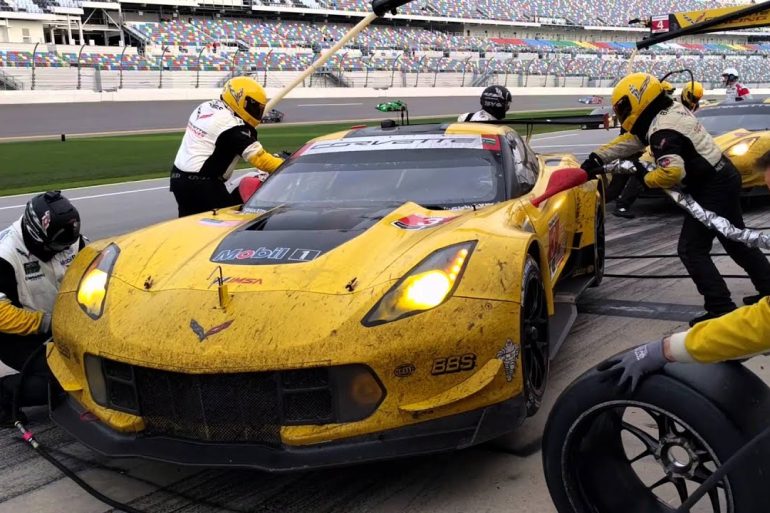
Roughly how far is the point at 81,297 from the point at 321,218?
3.75ft

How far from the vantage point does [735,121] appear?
1000cm

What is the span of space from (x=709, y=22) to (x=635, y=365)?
681 centimetres

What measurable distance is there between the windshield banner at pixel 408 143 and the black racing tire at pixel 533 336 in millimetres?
1362

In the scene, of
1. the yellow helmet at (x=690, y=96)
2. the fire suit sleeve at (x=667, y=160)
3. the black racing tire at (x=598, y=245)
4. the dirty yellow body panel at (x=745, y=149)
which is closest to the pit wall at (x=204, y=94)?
the yellow helmet at (x=690, y=96)

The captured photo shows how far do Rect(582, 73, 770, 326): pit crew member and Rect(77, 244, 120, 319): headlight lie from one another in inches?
125

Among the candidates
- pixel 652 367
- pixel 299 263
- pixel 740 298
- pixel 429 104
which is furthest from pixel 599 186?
pixel 429 104

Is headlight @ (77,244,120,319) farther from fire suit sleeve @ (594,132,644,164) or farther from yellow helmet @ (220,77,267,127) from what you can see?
fire suit sleeve @ (594,132,644,164)

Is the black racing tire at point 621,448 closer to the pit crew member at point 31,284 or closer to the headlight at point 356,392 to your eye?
the headlight at point 356,392

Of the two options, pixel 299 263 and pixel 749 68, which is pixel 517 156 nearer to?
pixel 299 263

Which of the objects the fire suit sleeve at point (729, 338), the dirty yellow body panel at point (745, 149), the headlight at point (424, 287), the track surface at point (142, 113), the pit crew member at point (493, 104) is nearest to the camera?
the fire suit sleeve at point (729, 338)

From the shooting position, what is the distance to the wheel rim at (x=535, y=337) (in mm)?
3070

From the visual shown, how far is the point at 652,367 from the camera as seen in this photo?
2.18m

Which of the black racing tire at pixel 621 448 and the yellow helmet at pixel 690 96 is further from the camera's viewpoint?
the yellow helmet at pixel 690 96

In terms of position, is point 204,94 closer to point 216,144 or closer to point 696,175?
point 216,144
